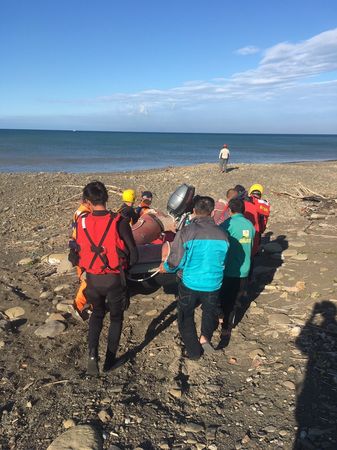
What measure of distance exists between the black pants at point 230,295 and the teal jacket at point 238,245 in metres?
0.09

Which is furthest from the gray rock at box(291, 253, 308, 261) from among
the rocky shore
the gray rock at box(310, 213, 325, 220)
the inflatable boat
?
the gray rock at box(310, 213, 325, 220)

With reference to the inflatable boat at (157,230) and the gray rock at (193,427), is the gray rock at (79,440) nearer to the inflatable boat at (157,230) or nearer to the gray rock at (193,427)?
the gray rock at (193,427)

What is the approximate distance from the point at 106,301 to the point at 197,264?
0.98m

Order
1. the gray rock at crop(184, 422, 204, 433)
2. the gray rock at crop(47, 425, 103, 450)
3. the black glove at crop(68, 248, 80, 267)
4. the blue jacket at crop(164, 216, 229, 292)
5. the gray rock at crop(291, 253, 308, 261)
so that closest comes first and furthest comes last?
the gray rock at crop(47, 425, 103, 450), the gray rock at crop(184, 422, 204, 433), the blue jacket at crop(164, 216, 229, 292), the black glove at crop(68, 248, 80, 267), the gray rock at crop(291, 253, 308, 261)

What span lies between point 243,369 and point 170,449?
1.37 meters

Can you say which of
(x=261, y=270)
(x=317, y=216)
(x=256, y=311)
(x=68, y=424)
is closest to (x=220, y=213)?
(x=256, y=311)

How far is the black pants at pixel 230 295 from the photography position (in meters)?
4.95

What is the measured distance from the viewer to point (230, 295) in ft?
16.4

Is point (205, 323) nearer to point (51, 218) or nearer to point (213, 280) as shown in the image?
point (213, 280)

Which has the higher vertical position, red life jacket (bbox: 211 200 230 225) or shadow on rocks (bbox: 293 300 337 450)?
red life jacket (bbox: 211 200 230 225)

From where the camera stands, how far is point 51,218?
37.2ft

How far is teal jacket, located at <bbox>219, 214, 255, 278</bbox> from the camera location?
4855 mm

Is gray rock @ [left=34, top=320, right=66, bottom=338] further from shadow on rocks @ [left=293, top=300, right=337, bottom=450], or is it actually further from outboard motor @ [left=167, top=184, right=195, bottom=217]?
shadow on rocks @ [left=293, top=300, right=337, bottom=450]

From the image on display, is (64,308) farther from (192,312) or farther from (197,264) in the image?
(197,264)
